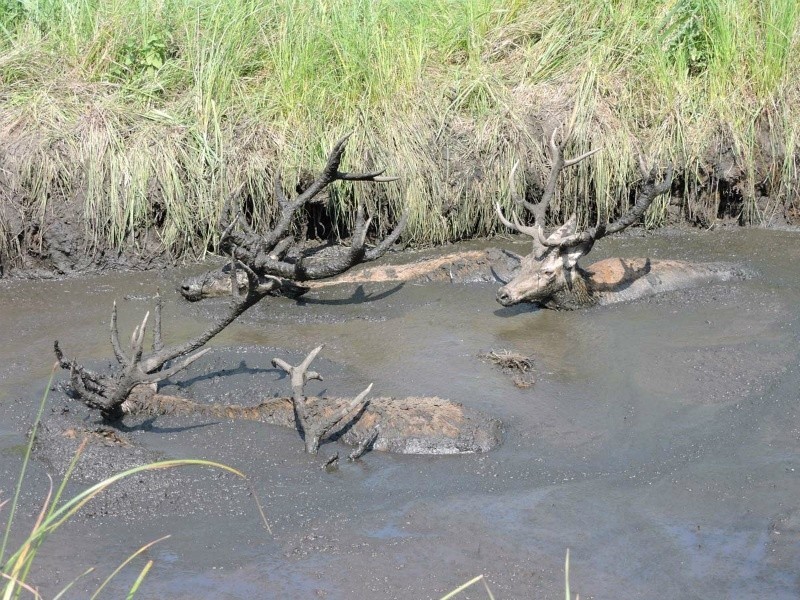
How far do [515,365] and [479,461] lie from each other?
1022 mm

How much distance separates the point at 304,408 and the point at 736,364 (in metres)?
2.46

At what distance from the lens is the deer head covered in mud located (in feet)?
21.8

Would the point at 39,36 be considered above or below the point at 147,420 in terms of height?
above

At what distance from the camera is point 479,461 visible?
4738mm

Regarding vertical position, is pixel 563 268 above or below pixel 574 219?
below

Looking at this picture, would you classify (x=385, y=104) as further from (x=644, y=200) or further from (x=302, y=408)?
(x=302, y=408)

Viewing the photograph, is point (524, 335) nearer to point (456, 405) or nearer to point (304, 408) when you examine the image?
point (456, 405)

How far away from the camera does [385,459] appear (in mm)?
4770

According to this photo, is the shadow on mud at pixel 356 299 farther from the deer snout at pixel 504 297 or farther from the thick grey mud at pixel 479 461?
the deer snout at pixel 504 297

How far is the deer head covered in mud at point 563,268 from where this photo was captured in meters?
6.64

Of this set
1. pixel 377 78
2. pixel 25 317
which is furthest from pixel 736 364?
pixel 25 317

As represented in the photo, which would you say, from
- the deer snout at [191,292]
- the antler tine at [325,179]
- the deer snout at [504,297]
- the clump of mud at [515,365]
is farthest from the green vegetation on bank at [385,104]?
the clump of mud at [515,365]

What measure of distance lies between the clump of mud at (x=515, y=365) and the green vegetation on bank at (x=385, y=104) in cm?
216

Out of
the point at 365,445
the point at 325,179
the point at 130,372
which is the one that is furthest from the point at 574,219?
the point at 130,372
